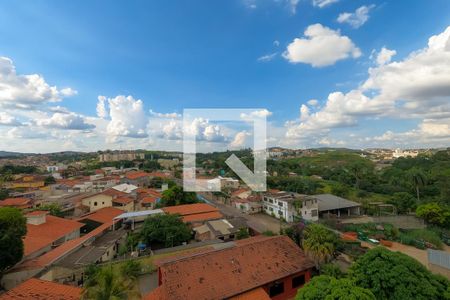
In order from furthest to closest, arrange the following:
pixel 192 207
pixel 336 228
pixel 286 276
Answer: pixel 192 207 → pixel 336 228 → pixel 286 276

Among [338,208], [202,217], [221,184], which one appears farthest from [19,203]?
[338,208]

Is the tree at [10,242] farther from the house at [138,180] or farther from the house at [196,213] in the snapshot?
the house at [138,180]

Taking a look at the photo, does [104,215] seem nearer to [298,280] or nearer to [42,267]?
[42,267]

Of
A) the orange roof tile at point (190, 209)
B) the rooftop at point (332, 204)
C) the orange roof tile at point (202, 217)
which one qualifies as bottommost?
the rooftop at point (332, 204)

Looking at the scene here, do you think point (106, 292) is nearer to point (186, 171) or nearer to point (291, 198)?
point (291, 198)

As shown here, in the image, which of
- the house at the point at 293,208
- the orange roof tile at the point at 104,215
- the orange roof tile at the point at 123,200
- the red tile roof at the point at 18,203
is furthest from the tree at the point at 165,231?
the red tile roof at the point at 18,203

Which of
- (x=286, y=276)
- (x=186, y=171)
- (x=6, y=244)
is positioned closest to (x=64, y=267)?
(x=6, y=244)
